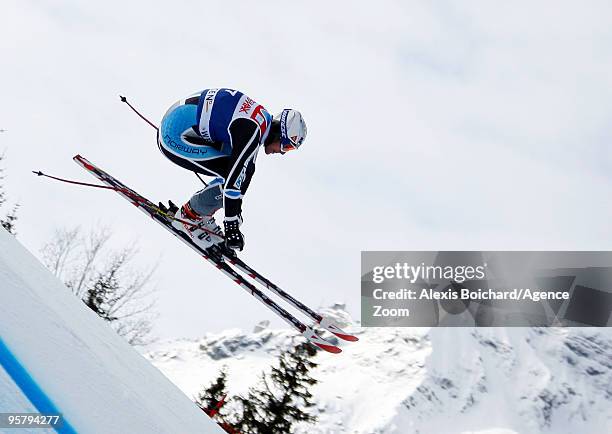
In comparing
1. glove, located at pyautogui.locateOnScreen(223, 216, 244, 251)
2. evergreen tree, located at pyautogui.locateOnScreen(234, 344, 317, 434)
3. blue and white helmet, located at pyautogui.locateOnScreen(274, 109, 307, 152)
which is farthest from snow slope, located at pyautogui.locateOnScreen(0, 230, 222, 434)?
evergreen tree, located at pyautogui.locateOnScreen(234, 344, 317, 434)

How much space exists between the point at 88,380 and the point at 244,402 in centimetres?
1384

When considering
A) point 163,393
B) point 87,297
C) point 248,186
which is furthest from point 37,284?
point 87,297

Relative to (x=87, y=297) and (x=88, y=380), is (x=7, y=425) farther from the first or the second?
(x=87, y=297)

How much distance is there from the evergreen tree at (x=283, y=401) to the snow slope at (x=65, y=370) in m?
12.3

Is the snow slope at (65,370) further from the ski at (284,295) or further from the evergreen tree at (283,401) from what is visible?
the evergreen tree at (283,401)

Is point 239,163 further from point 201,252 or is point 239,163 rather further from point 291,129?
point 201,252

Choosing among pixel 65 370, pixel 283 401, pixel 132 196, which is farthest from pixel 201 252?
pixel 283 401

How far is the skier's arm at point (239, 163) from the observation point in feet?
21.4

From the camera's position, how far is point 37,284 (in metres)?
2.90

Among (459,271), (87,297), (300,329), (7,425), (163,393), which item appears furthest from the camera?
(459,271)

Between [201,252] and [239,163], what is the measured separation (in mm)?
1872

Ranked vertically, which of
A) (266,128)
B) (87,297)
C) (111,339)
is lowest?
(111,339)

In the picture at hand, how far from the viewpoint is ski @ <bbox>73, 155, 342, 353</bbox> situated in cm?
807

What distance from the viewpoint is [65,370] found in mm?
2309
